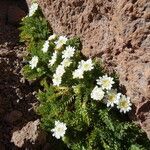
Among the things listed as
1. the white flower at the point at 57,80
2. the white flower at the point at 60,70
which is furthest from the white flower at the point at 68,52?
the white flower at the point at 57,80

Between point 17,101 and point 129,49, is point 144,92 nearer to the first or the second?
point 129,49

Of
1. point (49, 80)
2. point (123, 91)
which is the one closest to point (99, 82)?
point (123, 91)

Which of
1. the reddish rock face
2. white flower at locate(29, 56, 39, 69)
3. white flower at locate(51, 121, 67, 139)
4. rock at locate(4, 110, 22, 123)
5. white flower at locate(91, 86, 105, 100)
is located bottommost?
rock at locate(4, 110, 22, 123)

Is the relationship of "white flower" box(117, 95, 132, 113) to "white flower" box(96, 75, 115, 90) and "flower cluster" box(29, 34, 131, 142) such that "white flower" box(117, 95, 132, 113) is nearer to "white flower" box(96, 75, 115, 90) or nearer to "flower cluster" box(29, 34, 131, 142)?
"flower cluster" box(29, 34, 131, 142)

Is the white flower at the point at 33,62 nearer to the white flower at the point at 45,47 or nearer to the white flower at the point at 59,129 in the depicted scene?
the white flower at the point at 45,47

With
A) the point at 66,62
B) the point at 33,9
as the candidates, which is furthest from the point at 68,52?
the point at 33,9

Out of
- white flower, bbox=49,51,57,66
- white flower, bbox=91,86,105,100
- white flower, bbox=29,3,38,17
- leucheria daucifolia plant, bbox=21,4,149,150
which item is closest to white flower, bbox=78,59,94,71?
leucheria daucifolia plant, bbox=21,4,149,150
